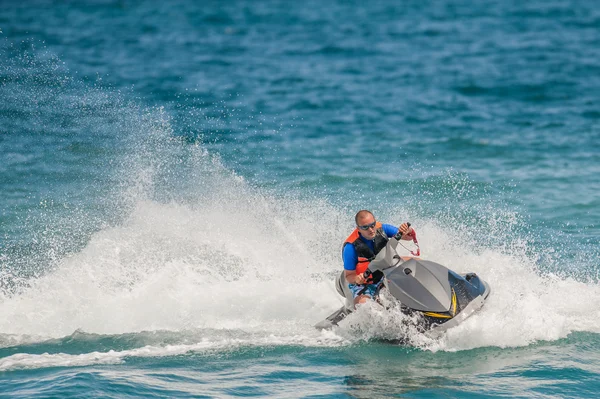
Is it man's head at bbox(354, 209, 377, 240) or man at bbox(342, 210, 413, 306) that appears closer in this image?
man's head at bbox(354, 209, 377, 240)

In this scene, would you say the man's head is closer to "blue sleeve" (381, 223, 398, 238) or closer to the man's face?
the man's face

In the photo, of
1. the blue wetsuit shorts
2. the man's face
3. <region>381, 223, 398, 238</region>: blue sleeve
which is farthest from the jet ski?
<region>381, 223, 398, 238</region>: blue sleeve

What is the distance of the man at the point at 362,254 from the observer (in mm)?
11023

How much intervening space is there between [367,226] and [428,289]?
1.12m

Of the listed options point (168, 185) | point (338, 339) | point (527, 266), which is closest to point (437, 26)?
point (168, 185)

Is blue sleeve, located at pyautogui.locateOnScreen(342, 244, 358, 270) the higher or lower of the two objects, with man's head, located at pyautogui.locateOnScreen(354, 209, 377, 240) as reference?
lower

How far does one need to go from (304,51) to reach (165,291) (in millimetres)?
26642

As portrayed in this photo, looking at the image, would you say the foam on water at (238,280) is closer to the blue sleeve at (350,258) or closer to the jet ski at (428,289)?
the jet ski at (428,289)

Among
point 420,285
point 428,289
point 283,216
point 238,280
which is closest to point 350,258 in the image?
point 420,285

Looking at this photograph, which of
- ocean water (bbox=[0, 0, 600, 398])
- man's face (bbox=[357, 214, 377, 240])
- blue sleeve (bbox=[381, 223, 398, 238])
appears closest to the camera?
ocean water (bbox=[0, 0, 600, 398])

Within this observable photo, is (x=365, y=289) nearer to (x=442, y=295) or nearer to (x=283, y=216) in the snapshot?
(x=442, y=295)

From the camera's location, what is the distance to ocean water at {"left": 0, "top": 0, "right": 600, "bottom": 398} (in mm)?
10367

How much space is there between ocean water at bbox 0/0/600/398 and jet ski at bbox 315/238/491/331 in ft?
0.77

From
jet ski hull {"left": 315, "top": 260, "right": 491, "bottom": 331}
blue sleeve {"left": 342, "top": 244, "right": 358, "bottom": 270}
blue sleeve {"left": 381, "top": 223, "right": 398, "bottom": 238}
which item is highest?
blue sleeve {"left": 381, "top": 223, "right": 398, "bottom": 238}
